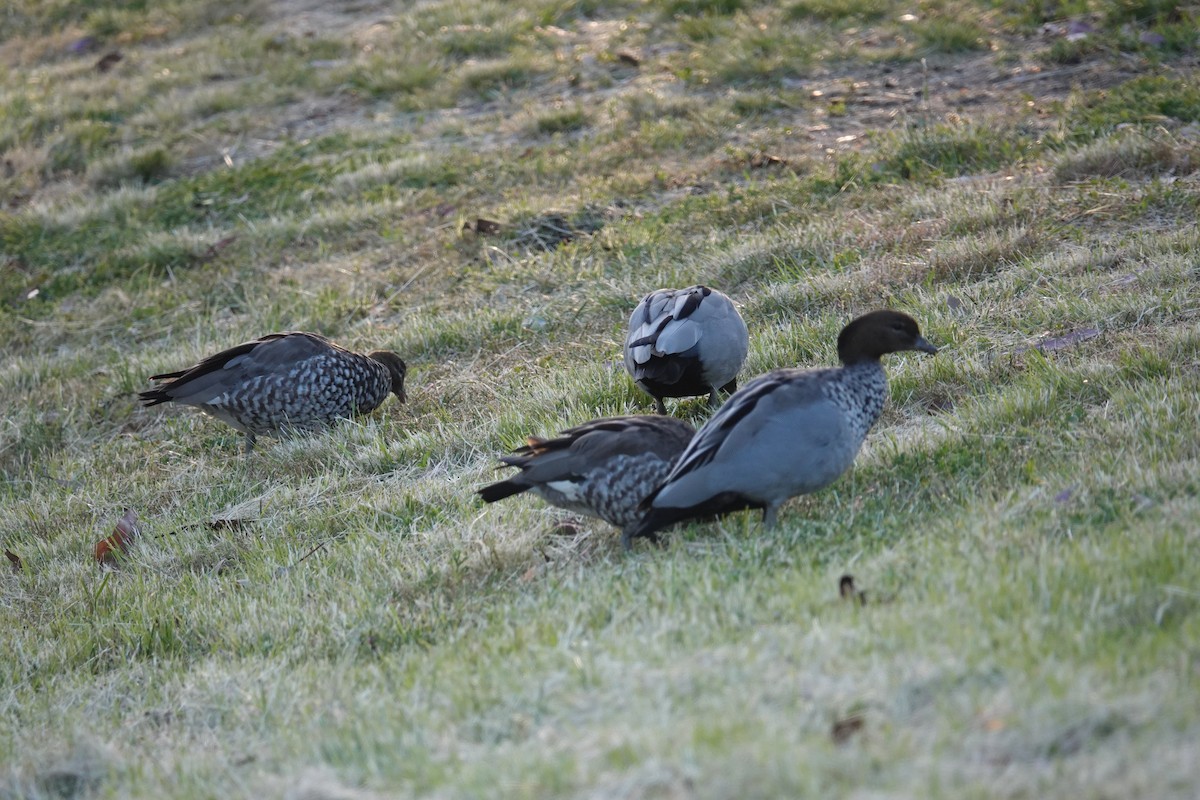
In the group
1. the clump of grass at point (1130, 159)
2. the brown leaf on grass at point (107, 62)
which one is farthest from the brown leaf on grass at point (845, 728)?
the brown leaf on grass at point (107, 62)

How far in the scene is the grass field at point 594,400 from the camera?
3260mm

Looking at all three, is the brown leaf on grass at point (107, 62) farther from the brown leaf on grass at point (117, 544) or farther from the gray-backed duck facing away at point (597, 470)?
the gray-backed duck facing away at point (597, 470)

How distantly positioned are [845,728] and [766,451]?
1.44 metres

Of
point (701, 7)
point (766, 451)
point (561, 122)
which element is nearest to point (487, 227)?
point (561, 122)

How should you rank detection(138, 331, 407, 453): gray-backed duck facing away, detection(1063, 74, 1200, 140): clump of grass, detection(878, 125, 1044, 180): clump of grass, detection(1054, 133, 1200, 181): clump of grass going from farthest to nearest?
detection(878, 125, 1044, 180): clump of grass
detection(1063, 74, 1200, 140): clump of grass
detection(1054, 133, 1200, 181): clump of grass
detection(138, 331, 407, 453): gray-backed duck facing away

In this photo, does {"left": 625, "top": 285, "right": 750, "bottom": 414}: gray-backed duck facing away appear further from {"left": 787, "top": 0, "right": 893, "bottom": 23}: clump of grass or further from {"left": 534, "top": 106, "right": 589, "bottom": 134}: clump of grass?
{"left": 787, "top": 0, "right": 893, "bottom": 23}: clump of grass

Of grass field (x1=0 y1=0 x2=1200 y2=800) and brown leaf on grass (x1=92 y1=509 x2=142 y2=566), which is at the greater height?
grass field (x1=0 y1=0 x2=1200 y2=800)

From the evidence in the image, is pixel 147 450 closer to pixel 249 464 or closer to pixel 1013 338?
pixel 249 464

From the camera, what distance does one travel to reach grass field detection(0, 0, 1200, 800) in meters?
3.26

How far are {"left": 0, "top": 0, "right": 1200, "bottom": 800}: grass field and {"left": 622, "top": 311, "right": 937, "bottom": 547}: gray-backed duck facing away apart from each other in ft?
0.61

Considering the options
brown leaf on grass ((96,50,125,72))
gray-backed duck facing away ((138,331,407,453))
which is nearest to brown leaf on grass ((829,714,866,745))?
gray-backed duck facing away ((138,331,407,453))

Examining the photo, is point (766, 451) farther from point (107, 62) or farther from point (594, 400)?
point (107, 62)

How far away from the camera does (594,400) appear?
622cm

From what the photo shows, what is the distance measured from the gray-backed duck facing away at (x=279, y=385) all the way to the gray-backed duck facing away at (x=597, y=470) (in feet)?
7.84
